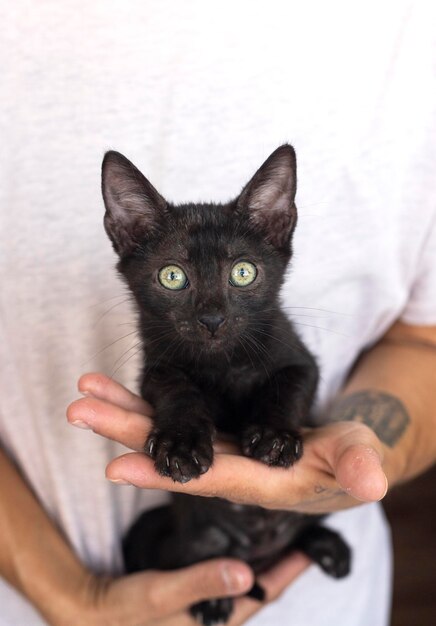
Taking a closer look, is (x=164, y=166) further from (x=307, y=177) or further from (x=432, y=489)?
(x=432, y=489)

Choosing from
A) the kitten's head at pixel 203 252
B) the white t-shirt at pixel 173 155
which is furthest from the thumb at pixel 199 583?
the kitten's head at pixel 203 252

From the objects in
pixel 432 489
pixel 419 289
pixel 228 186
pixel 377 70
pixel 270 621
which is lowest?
pixel 432 489

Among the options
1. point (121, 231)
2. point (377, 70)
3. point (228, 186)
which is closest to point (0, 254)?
point (121, 231)

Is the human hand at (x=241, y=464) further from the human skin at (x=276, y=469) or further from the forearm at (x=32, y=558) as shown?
the forearm at (x=32, y=558)

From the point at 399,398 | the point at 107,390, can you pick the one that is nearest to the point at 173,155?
the point at 107,390

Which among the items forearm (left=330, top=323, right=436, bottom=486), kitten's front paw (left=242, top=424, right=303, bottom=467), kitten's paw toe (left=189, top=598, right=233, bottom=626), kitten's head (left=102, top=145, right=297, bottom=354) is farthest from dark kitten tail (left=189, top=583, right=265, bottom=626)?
kitten's head (left=102, top=145, right=297, bottom=354)

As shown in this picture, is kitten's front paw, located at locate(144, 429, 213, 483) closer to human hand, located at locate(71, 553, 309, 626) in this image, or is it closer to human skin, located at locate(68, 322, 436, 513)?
human skin, located at locate(68, 322, 436, 513)
